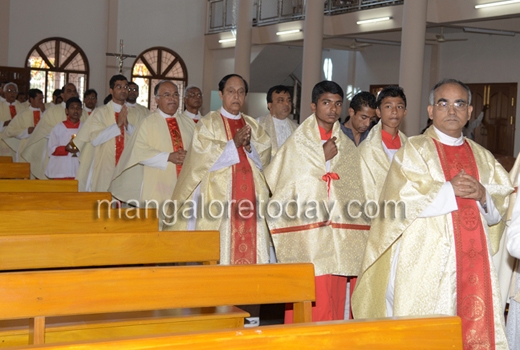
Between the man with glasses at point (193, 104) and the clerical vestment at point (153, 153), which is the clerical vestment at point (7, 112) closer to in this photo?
the man with glasses at point (193, 104)

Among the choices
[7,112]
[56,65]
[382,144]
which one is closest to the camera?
[382,144]

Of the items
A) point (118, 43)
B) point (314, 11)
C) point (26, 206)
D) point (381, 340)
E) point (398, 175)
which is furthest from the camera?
point (118, 43)

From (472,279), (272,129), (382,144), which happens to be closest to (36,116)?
(272,129)

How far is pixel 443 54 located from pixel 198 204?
1400 centimetres

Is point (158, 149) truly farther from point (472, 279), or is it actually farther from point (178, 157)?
point (472, 279)

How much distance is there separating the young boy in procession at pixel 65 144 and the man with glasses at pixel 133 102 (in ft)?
2.59

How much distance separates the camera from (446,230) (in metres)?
4.21

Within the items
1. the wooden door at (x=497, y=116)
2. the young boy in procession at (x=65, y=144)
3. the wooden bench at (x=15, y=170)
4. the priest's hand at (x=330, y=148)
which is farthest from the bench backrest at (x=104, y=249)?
the wooden door at (x=497, y=116)

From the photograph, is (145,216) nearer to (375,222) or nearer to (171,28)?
(375,222)

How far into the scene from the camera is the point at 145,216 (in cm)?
538

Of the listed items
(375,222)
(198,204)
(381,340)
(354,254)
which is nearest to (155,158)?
(198,204)

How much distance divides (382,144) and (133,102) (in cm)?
597

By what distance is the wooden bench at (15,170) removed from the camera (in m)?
8.16

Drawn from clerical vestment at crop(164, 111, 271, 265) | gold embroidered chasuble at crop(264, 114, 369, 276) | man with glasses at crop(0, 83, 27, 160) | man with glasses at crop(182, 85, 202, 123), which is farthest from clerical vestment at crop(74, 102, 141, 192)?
man with glasses at crop(0, 83, 27, 160)
